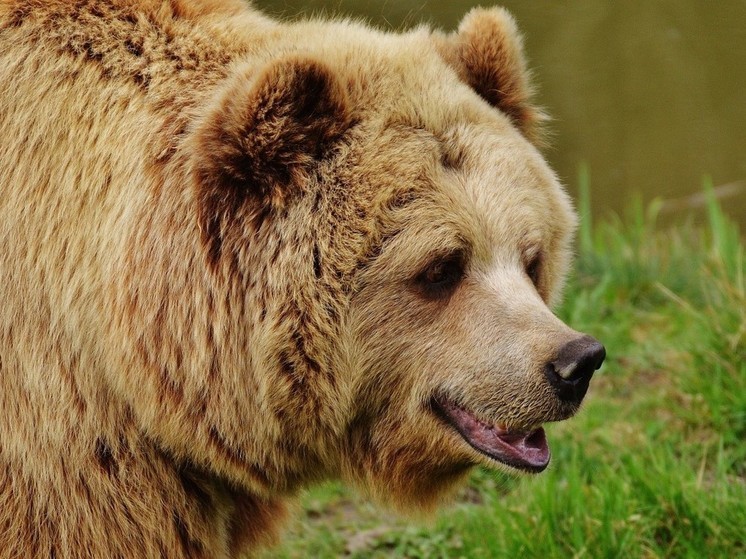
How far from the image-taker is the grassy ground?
4.05 m

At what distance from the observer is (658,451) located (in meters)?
4.52

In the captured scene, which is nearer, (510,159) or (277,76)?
(277,76)

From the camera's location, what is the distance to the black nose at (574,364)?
3115 millimetres

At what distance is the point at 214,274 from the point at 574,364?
1.09 metres

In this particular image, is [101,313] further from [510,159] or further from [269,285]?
[510,159]

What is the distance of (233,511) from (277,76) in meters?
1.49

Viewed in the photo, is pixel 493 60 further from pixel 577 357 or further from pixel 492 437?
pixel 492 437

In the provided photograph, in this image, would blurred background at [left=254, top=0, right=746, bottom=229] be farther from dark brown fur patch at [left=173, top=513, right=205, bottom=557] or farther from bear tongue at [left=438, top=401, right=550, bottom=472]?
dark brown fur patch at [left=173, top=513, right=205, bottom=557]

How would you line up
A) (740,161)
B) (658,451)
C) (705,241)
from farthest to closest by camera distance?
(740,161) < (705,241) < (658,451)

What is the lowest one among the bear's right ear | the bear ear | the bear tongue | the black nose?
the bear tongue

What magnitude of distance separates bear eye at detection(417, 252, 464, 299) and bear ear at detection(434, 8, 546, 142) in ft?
2.49

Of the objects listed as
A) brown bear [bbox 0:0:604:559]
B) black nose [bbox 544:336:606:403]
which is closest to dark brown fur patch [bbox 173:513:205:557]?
brown bear [bbox 0:0:604:559]

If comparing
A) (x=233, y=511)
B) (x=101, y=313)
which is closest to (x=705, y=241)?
(x=233, y=511)

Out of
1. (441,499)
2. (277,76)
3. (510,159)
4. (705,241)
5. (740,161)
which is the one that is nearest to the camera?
(277,76)
